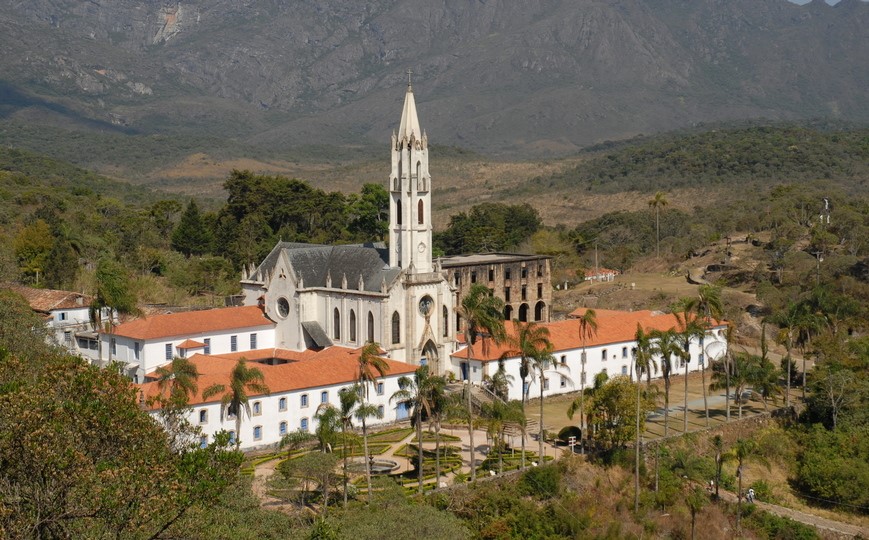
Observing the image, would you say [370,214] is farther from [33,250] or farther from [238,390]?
[238,390]

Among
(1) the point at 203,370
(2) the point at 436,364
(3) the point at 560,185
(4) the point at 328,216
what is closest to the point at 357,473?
(1) the point at 203,370

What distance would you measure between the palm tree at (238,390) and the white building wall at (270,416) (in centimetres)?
44

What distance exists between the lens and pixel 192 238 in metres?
96.4

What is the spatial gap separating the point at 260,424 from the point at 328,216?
1936 inches

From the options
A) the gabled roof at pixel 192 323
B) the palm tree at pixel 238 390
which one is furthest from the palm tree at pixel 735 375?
the gabled roof at pixel 192 323

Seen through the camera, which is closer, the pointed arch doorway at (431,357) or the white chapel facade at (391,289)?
the white chapel facade at (391,289)

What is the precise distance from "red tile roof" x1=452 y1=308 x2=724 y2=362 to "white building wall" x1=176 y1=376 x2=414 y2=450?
334 inches

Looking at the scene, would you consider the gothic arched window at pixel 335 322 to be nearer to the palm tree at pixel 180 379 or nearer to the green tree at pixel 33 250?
the palm tree at pixel 180 379

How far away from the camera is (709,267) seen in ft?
322

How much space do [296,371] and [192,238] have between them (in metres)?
47.1

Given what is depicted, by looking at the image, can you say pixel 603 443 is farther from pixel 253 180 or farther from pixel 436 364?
pixel 253 180

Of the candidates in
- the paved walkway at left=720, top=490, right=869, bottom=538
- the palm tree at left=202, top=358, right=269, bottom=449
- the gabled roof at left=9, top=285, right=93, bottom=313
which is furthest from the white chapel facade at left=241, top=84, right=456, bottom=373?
the paved walkway at left=720, top=490, right=869, bottom=538

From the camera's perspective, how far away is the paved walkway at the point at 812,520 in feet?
154

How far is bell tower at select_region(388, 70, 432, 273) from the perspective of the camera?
59688 mm
